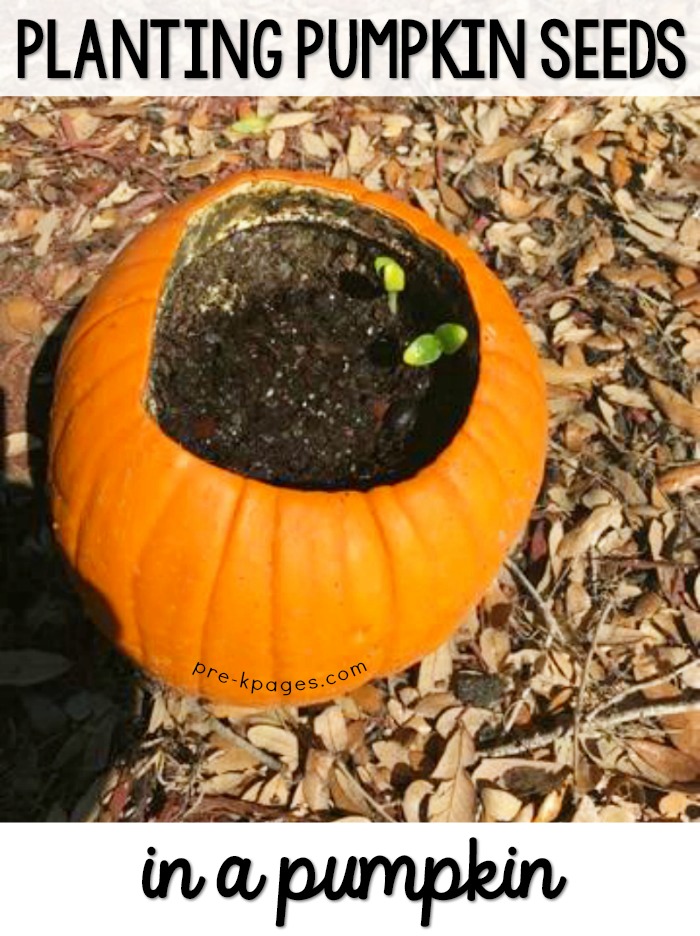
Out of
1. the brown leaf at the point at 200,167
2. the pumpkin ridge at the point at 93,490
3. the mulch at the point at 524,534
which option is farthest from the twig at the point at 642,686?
the brown leaf at the point at 200,167

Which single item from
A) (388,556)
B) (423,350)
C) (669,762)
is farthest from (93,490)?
(669,762)

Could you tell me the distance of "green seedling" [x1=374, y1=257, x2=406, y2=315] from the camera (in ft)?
6.45

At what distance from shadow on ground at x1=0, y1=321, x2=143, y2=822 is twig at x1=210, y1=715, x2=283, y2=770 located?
145 millimetres

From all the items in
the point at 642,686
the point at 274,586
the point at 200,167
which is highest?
the point at 200,167

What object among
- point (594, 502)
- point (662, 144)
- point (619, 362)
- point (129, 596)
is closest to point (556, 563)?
point (594, 502)

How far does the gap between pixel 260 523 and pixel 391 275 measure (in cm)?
56

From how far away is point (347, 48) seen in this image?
10.1ft

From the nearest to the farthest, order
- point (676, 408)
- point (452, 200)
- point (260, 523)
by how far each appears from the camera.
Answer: point (260, 523) < point (676, 408) < point (452, 200)

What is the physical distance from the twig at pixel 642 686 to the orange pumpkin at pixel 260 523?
1.42 ft

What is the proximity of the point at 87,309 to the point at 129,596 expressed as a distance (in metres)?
0.49

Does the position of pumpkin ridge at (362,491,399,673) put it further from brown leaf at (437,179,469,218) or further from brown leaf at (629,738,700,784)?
brown leaf at (437,179,469,218)

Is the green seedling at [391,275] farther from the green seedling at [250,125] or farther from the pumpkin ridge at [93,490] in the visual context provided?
the green seedling at [250,125]

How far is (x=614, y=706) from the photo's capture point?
7.15ft

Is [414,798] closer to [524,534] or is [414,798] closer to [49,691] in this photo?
[524,534]
